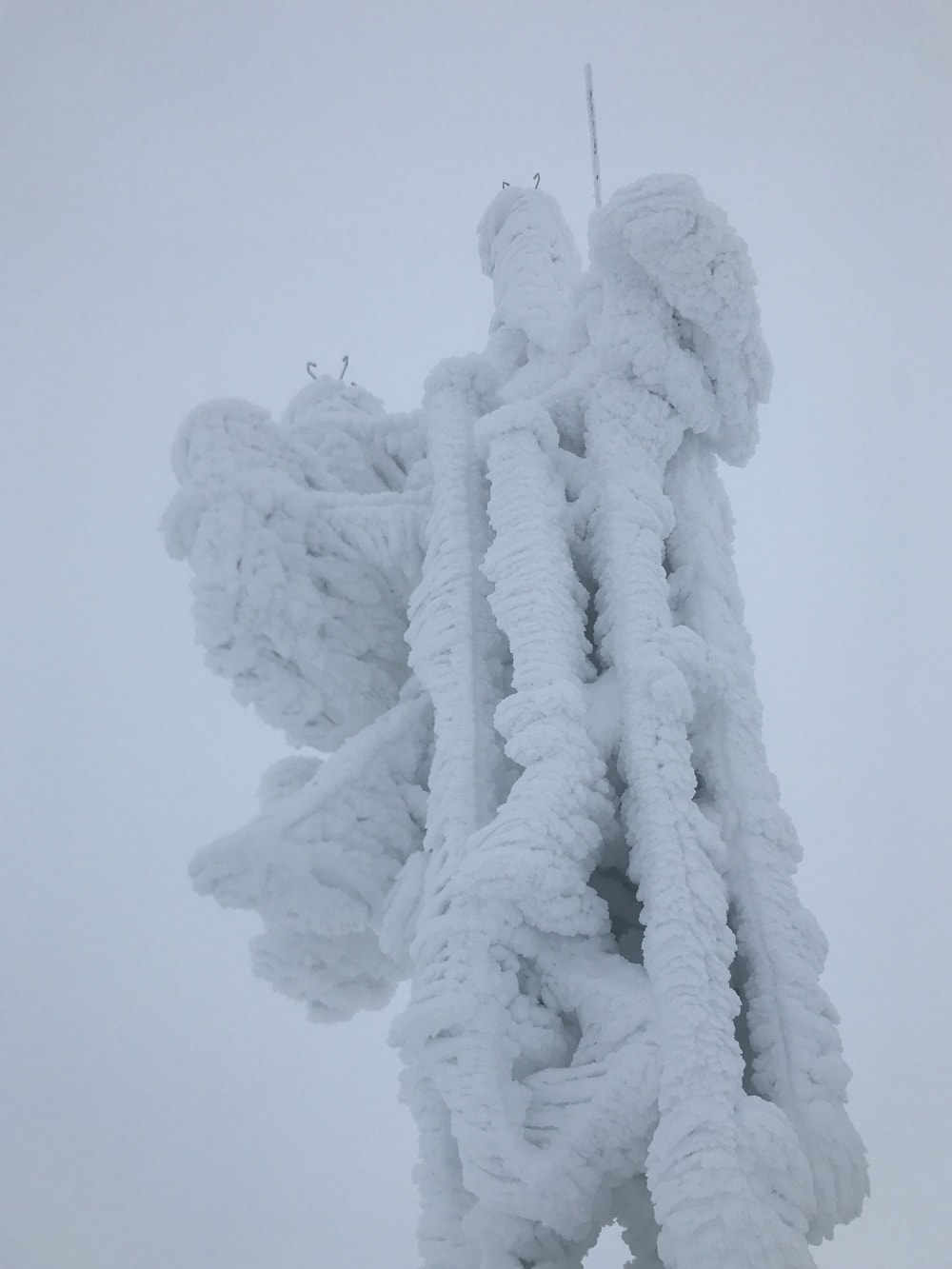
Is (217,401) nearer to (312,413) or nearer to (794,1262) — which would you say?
(312,413)

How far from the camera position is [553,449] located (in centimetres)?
852

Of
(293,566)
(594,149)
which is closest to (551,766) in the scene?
(293,566)

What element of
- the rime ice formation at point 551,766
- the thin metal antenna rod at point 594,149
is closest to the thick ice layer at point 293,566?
the rime ice formation at point 551,766

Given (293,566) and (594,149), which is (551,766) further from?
(594,149)

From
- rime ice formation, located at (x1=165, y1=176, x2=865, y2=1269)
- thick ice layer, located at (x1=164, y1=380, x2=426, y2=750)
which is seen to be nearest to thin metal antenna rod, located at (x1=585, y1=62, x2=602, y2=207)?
rime ice formation, located at (x1=165, y1=176, x2=865, y2=1269)

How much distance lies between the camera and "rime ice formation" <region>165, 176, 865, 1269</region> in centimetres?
590

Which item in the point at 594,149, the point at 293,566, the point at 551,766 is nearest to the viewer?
the point at 551,766

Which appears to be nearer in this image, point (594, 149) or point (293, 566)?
point (293, 566)

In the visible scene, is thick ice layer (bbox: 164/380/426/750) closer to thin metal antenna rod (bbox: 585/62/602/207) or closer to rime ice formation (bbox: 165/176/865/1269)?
rime ice formation (bbox: 165/176/865/1269)

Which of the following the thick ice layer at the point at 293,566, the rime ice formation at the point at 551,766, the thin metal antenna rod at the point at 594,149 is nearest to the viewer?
the rime ice formation at the point at 551,766

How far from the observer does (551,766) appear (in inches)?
268

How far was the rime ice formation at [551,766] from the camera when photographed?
5.90 m

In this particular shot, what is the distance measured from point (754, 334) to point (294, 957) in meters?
4.87

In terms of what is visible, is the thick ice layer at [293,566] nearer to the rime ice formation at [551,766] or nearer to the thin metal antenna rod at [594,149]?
the rime ice formation at [551,766]
